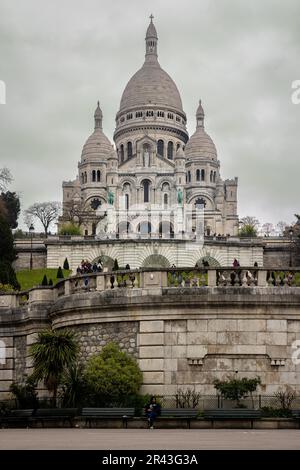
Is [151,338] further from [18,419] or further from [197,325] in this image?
[18,419]

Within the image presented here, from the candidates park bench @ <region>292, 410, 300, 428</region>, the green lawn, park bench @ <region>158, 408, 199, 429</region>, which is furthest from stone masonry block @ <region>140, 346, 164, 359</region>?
the green lawn

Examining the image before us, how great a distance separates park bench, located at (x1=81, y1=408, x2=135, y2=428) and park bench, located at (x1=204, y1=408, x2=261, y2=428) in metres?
2.18

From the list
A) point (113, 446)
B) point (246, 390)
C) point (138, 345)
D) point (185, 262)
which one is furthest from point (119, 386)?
point (185, 262)

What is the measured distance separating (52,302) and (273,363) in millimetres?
8261

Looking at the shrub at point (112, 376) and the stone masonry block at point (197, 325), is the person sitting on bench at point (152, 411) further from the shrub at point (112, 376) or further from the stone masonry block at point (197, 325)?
the stone masonry block at point (197, 325)

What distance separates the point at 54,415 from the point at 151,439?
307 inches

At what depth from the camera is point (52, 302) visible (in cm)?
3378

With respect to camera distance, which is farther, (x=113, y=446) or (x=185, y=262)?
(x=185, y=262)

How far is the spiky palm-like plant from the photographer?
99.2 ft

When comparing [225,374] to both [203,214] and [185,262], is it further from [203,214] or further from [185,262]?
[203,214]

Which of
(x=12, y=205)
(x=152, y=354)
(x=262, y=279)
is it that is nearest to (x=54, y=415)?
(x=152, y=354)

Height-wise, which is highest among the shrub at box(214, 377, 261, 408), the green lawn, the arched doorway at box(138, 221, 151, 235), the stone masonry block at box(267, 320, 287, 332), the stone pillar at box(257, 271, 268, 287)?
the arched doorway at box(138, 221, 151, 235)

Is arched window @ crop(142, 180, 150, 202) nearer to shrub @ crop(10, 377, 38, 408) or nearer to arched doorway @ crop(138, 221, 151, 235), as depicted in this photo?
arched doorway @ crop(138, 221, 151, 235)

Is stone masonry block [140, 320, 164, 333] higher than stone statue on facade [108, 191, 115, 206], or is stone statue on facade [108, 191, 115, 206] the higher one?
stone statue on facade [108, 191, 115, 206]
